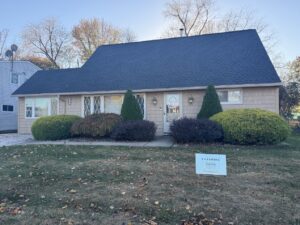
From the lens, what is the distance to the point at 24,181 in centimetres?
584

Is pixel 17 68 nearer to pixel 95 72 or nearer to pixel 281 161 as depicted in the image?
pixel 95 72

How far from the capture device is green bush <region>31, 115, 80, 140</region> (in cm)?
1280

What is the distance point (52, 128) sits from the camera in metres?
12.8

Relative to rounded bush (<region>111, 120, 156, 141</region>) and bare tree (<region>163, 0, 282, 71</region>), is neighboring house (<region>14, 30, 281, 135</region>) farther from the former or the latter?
bare tree (<region>163, 0, 282, 71</region>)

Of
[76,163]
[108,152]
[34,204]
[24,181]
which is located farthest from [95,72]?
[34,204]

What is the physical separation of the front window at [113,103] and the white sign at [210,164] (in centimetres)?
1047

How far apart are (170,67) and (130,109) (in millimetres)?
3986

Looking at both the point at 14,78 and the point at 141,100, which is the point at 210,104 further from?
the point at 14,78

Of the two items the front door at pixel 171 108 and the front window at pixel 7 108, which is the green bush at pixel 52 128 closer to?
the front door at pixel 171 108

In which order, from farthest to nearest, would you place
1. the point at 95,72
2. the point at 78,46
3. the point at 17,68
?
the point at 78,46 → the point at 17,68 → the point at 95,72

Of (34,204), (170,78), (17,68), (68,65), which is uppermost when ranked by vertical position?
(68,65)

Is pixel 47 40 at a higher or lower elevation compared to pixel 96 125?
higher

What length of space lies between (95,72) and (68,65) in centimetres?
2171

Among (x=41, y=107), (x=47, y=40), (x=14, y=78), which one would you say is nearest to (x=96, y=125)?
(x=41, y=107)
